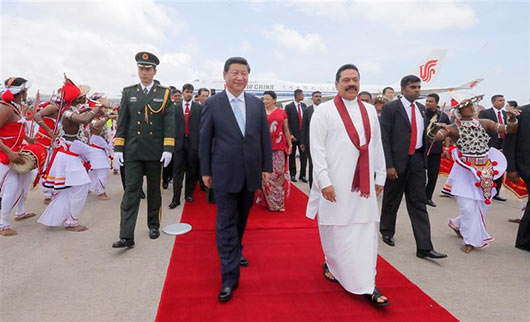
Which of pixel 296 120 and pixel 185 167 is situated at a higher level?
Answer: pixel 296 120

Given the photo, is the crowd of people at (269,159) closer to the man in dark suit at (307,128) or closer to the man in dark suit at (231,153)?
the man in dark suit at (231,153)

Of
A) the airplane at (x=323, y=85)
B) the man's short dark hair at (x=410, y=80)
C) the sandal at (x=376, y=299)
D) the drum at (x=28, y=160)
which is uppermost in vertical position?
the airplane at (x=323, y=85)

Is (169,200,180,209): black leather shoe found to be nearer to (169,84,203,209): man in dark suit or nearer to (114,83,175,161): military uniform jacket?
(169,84,203,209): man in dark suit

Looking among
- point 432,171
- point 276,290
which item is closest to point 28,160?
point 276,290

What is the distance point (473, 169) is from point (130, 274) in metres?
3.71

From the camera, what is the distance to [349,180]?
7.78 ft

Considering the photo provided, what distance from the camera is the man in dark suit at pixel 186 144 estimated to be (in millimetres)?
5161

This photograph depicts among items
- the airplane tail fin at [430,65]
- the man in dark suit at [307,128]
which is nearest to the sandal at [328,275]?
the man in dark suit at [307,128]

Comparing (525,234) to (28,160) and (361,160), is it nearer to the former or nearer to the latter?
(361,160)

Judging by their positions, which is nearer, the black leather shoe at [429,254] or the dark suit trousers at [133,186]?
the black leather shoe at [429,254]

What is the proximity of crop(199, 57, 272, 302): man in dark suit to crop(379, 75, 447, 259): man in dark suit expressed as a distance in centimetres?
160

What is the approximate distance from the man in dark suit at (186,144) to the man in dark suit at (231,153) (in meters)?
2.80

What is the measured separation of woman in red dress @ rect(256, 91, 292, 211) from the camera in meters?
4.74

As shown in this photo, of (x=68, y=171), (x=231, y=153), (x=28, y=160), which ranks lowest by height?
(x=68, y=171)
